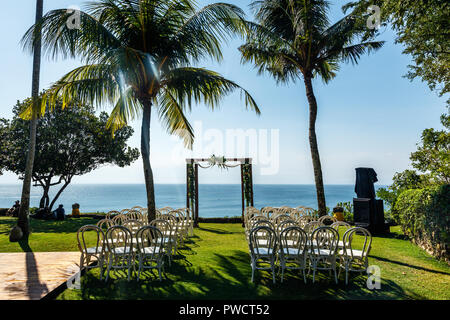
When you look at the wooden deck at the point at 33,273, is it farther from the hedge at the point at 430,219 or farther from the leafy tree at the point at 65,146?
the leafy tree at the point at 65,146

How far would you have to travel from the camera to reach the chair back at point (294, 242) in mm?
4166

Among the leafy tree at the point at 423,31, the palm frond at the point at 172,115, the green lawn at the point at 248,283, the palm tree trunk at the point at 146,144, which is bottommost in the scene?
the green lawn at the point at 248,283

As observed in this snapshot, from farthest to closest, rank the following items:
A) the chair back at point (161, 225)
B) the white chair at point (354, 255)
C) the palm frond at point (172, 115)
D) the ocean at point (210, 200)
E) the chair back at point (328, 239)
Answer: the ocean at point (210, 200), the palm frond at point (172, 115), the chair back at point (161, 225), the white chair at point (354, 255), the chair back at point (328, 239)

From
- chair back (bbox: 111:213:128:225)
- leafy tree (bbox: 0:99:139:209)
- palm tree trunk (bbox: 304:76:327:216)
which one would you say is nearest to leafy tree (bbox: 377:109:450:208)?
palm tree trunk (bbox: 304:76:327:216)

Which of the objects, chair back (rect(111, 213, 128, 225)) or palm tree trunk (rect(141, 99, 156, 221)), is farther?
palm tree trunk (rect(141, 99, 156, 221))

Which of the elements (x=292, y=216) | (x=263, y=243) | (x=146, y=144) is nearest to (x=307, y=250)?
(x=263, y=243)

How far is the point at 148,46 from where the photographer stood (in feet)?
22.8

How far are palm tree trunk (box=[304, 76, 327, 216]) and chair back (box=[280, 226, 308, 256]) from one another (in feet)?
11.7

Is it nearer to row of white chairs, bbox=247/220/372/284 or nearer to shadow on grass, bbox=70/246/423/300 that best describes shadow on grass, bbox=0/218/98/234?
shadow on grass, bbox=70/246/423/300

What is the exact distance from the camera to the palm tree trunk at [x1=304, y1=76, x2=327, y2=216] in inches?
358

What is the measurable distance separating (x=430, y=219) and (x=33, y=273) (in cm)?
832

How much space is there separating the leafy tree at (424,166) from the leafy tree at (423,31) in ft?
8.14

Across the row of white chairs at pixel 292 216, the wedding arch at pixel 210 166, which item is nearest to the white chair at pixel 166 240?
the row of white chairs at pixel 292 216
